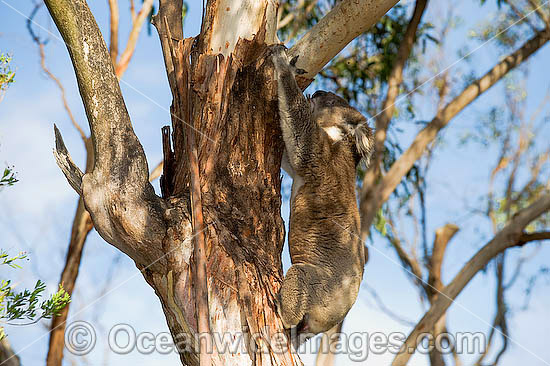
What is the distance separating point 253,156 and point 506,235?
491 centimetres

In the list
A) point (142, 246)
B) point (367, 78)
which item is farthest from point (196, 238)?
point (367, 78)

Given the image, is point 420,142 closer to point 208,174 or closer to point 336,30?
point 336,30

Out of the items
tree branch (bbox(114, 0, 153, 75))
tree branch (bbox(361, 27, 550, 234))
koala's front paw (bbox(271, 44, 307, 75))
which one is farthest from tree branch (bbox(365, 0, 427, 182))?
koala's front paw (bbox(271, 44, 307, 75))

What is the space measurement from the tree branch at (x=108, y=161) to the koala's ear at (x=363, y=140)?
1472 mm

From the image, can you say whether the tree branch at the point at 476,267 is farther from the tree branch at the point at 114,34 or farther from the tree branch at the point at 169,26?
the tree branch at the point at 114,34

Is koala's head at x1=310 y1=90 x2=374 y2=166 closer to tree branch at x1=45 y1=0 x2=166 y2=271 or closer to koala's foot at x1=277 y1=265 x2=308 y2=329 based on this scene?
koala's foot at x1=277 y1=265 x2=308 y2=329

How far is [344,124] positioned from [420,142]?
3994 mm

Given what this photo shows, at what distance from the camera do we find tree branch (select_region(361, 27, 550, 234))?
7.31 m

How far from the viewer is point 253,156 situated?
2775mm

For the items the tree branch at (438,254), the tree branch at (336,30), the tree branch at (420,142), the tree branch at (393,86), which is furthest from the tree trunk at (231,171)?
the tree branch at (438,254)

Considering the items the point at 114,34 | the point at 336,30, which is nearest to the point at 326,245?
the point at 336,30

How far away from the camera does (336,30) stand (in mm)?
3180

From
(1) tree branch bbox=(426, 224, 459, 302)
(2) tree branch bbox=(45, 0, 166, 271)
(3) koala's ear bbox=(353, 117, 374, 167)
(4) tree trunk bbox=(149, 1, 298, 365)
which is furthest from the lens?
(1) tree branch bbox=(426, 224, 459, 302)

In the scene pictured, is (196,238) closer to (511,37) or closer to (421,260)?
(421,260)
